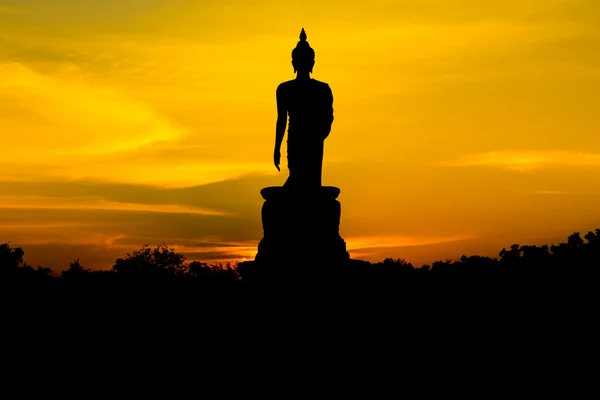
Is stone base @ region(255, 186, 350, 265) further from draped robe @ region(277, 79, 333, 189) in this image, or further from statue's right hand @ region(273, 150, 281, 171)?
statue's right hand @ region(273, 150, 281, 171)

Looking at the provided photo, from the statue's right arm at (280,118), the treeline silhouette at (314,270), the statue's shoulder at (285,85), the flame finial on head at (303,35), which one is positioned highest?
the flame finial on head at (303,35)

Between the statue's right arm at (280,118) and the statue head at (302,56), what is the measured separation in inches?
26.9

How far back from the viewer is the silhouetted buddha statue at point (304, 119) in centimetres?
2162

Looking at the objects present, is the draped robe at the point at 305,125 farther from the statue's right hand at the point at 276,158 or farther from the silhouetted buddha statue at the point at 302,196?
the statue's right hand at the point at 276,158

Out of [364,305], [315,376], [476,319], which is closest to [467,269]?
[476,319]

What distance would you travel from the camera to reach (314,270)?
20.6 metres

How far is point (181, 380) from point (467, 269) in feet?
47.2

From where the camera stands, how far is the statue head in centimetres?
2152

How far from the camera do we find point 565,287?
25906mm

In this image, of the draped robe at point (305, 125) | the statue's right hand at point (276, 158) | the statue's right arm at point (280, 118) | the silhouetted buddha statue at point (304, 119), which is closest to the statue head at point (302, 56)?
the silhouetted buddha statue at point (304, 119)

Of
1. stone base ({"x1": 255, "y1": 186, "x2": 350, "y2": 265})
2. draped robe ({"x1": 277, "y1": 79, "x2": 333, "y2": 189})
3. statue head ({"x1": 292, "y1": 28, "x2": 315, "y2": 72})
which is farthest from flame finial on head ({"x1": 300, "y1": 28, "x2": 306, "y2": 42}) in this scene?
stone base ({"x1": 255, "y1": 186, "x2": 350, "y2": 265})

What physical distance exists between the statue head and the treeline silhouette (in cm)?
457

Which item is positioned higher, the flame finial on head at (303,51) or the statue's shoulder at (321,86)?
the flame finial on head at (303,51)

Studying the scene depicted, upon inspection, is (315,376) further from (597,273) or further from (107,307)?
(597,273)
